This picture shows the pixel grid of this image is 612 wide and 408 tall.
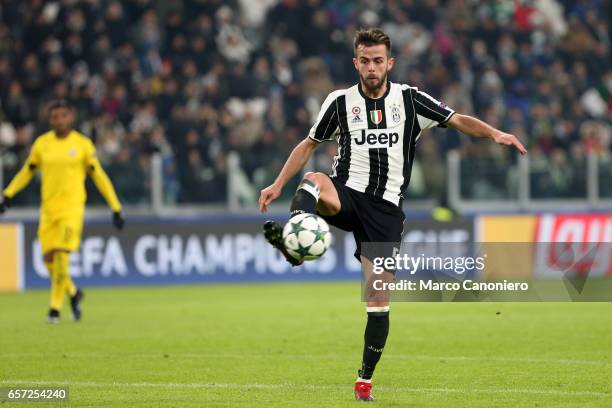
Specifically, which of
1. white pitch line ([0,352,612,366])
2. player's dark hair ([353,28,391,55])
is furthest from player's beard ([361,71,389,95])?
white pitch line ([0,352,612,366])

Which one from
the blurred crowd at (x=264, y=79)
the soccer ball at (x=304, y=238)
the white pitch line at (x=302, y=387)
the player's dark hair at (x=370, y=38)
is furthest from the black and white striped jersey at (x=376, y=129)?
the blurred crowd at (x=264, y=79)

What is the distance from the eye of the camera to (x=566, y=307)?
49.9 feet

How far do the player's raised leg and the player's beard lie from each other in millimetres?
609

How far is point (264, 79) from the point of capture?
67.3 feet

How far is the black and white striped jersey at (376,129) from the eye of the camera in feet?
25.3

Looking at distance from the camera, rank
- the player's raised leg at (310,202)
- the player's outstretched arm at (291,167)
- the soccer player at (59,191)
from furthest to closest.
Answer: the soccer player at (59,191) < the player's outstretched arm at (291,167) < the player's raised leg at (310,202)

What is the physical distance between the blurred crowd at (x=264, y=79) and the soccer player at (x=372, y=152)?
10.8m

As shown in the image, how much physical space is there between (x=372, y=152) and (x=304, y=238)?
3.56 ft

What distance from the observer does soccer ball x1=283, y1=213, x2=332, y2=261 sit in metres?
6.90

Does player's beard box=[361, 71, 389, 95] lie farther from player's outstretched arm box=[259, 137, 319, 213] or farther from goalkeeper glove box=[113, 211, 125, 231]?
goalkeeper glove box=[113, 211, 125, 231]

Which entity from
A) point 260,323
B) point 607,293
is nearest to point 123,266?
point 260,323

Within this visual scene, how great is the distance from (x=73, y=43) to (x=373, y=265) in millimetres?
12789

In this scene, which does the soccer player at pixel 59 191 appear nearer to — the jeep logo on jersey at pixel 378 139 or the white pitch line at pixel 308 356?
the white pitch line at pixel 308 356

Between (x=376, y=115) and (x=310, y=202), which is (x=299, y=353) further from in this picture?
(x=310, y=202)
